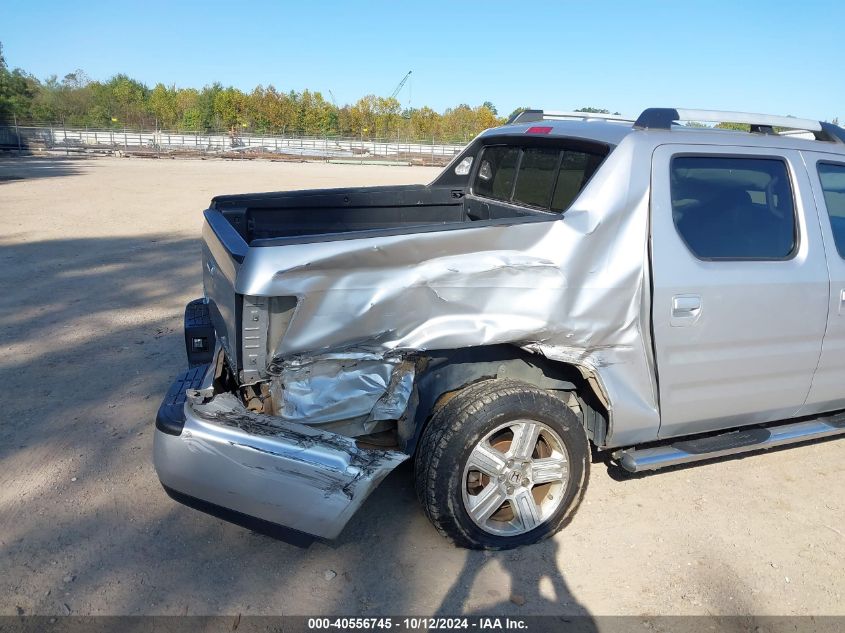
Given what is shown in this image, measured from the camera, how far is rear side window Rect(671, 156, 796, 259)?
328cm

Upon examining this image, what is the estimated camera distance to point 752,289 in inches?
130

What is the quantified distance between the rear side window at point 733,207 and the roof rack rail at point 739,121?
0.21m

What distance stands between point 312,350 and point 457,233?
0.79m

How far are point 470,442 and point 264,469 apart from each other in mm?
911

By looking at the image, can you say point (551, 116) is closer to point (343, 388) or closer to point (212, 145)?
point (343, 388)

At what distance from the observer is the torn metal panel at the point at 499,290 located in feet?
8.87

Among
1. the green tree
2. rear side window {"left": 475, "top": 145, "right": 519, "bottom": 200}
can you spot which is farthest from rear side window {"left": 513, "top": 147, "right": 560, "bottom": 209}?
the green tree

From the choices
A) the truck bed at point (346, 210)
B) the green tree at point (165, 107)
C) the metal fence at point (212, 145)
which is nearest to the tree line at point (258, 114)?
the green tree at point (165, 107)

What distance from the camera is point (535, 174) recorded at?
3.86 m

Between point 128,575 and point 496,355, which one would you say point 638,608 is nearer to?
point 496,355

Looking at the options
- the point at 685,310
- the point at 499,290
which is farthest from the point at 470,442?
the point at 685,310

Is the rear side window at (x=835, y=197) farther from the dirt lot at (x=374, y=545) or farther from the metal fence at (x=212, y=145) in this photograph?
the metal fence at (x=212, y=145)

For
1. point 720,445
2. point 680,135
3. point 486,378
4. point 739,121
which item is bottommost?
point 720,445

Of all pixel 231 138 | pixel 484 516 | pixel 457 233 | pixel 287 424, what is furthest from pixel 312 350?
pixel 231 138
